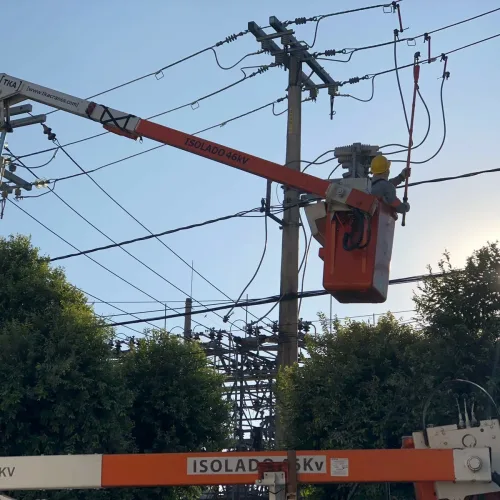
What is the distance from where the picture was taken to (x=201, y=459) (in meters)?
6.55

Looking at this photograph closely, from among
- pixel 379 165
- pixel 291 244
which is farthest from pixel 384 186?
pixel 291 244

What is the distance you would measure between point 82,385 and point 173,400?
8.59ft

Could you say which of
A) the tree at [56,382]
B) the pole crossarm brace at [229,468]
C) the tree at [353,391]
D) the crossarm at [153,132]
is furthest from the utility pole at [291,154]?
the pole crossarm brace at [229,468]

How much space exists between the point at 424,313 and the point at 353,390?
180 cm

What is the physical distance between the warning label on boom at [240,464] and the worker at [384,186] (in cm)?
278

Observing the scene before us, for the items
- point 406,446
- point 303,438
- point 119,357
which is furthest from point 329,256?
point 119,357

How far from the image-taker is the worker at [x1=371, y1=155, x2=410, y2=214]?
8180 mm

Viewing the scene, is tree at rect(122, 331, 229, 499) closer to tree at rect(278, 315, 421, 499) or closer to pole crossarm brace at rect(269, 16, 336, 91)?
tree at rect(278, 315, 421, 499)

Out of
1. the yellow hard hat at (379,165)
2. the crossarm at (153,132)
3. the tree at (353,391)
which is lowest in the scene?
the tree at (353,391)

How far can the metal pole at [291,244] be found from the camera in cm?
1659

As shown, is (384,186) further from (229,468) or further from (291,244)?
(291,244)

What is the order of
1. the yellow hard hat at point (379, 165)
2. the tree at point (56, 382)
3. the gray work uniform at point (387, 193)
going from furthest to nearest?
the tree at point (56, 382)
the yellow hard hat at point (379, 165)
the gray work uniform at point (387, 193)

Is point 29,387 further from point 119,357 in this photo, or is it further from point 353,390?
point 353,390

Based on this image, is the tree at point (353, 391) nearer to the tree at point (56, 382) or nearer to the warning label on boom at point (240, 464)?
the tree at point (56, 382)
